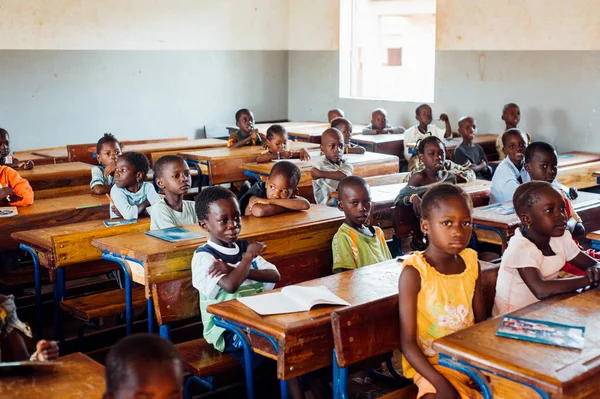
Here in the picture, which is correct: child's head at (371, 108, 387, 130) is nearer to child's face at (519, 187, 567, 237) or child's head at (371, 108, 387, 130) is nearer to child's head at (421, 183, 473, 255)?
child's face at (519, 187, 567, 237)

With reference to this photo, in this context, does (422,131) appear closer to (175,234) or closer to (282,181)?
(282,181)

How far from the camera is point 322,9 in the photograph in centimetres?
1038

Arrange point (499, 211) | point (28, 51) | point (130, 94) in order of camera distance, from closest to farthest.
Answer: point (499, 211), point (28, 51), point (130, 94)

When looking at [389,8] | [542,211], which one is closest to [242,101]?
[389,8]

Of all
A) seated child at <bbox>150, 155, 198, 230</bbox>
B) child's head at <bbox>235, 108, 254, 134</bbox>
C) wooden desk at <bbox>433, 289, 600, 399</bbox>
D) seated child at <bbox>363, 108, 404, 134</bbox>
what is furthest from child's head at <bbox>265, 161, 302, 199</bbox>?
seated child at <bbox>363, 108, 404, 134</bbox>

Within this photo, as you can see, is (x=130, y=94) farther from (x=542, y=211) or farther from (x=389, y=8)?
(x=542, y=211)

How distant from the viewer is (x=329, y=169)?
557cm

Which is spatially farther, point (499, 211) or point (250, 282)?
point (499, 211)

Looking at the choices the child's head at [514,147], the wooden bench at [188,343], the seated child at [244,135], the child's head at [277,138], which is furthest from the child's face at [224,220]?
the seated child at [244,135]

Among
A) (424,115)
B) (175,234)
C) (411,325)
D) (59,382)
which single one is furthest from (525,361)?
(424,115)

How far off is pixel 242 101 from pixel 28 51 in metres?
3.04

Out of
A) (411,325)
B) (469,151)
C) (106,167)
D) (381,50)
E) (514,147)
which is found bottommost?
(411,325)

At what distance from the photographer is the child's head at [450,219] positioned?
256 cm

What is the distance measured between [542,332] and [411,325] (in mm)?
440
